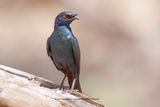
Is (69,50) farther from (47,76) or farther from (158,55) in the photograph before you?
(158,55)

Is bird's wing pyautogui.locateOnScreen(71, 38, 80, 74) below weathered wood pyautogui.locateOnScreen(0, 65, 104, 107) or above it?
above

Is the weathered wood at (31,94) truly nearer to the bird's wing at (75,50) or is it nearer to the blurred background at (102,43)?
the bird's wing at (75,50)

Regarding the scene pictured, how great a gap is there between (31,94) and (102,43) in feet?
20.7

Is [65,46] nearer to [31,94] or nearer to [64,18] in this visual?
[64,18]

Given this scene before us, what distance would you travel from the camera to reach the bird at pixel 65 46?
4.76m

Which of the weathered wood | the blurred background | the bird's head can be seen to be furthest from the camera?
the blurred background

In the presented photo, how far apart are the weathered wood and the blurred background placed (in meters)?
4.55

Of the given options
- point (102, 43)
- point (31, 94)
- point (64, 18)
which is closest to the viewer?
point (31, 94)

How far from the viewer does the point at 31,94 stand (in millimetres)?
4344

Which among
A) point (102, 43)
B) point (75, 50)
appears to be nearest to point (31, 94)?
point (75, 50)

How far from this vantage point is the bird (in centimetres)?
476

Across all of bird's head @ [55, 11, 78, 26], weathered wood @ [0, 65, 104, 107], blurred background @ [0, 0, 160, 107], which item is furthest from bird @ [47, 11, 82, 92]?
blurred background @ [0, 0, 160, 107]

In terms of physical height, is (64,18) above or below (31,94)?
above

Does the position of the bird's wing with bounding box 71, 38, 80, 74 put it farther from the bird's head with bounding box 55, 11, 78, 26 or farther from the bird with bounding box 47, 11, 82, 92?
the bird's head with bounding box 55, 11, 78, 26
